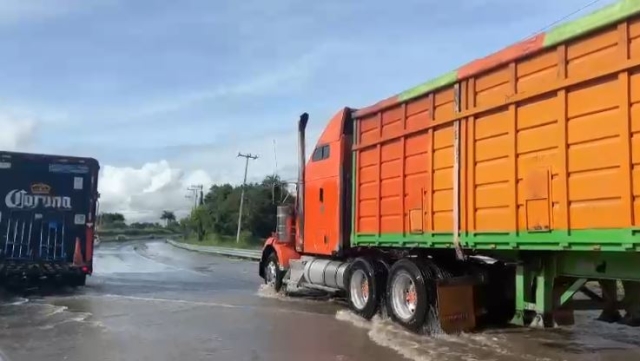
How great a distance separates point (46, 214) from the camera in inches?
639

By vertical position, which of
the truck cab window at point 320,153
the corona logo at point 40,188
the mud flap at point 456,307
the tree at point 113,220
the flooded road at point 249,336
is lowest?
the flooded road at point 249,336

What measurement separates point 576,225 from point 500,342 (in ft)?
8.16

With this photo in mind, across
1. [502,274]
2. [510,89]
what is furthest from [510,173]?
[502,274]

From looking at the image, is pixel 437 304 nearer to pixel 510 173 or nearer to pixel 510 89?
pixel 510 173

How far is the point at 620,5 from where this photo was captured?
6535mm

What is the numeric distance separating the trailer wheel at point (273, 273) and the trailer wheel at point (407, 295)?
5.21 meters

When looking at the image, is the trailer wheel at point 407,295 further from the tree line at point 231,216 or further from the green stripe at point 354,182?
the tree line at point 231,216

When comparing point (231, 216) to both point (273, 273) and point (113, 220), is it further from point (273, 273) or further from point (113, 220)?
point (113, 220)

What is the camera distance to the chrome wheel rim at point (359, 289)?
1132 cm

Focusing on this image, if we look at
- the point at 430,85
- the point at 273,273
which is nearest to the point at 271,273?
the point at 273,273

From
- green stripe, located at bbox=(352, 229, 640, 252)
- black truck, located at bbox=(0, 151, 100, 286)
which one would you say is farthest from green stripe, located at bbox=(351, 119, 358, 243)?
black truck, located at bbox=(0, 151, 100, 286)

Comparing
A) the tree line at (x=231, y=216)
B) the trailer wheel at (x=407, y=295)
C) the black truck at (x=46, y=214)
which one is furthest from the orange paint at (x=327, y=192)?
the tree line at (x=231, y=216)

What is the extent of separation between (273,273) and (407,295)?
20.0 ft

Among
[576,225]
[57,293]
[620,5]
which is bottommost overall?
[57,293]
